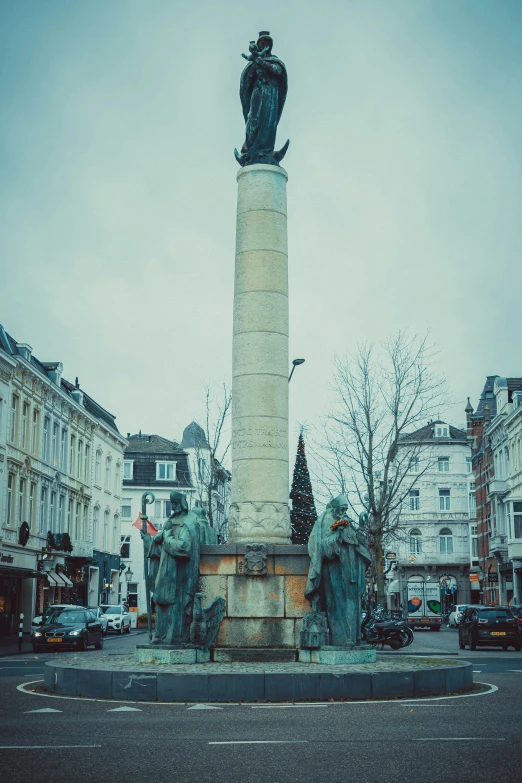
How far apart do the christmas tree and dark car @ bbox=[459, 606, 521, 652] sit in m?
25.4

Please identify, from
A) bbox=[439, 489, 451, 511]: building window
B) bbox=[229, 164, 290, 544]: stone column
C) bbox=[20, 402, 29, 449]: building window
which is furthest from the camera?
bbox=[439, 489, 451, 511]: building window

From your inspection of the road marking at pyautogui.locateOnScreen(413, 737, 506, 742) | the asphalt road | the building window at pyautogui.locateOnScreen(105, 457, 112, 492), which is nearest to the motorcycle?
the asphalt road

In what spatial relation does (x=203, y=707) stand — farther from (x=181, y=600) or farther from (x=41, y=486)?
(x=41, y=486)

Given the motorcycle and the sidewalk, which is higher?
the motorcycle

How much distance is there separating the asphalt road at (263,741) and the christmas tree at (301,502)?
48.1 meters

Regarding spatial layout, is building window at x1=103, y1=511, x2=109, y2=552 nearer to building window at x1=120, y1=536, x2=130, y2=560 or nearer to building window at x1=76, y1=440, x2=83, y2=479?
building window at x1=76, y1=440, x2=83, y2=479

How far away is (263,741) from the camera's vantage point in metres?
10.2

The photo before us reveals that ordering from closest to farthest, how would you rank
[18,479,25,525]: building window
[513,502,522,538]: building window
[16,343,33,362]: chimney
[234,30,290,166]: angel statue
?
[234,30,290,166]: angel statue → [18,479,25,525]: building window → [16,343,33,362]: chimney → [513,502,522,538]: building window

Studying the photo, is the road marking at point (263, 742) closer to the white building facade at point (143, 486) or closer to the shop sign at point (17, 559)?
the shop sign at point (17, 559)

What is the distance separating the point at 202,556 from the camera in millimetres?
17422

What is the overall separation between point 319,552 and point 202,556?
2.11 m

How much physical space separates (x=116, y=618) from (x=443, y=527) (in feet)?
164

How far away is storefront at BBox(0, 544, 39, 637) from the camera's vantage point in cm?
4616

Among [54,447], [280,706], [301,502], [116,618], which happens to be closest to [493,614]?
[116,618]
